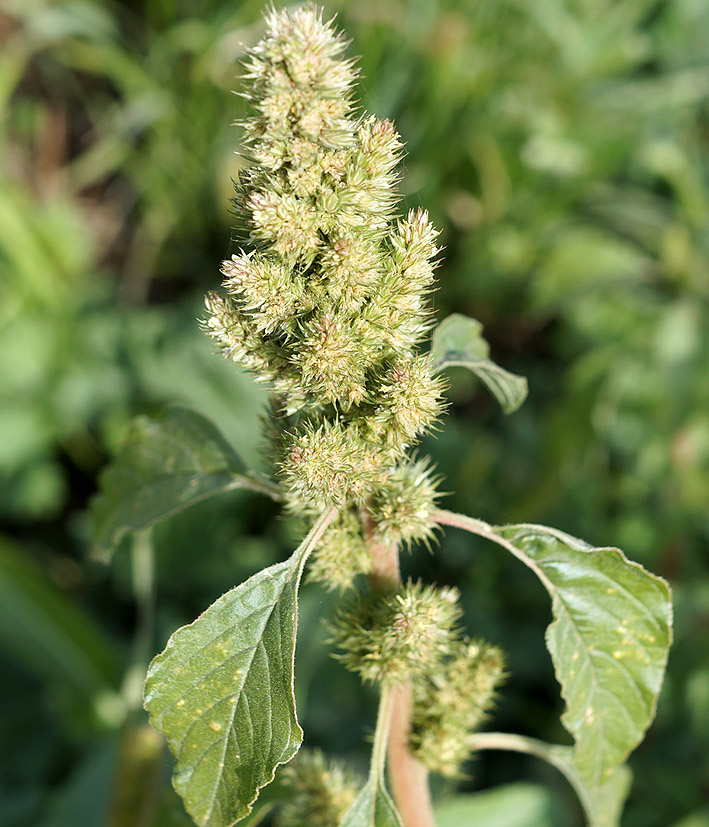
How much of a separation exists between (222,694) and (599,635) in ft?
1.49

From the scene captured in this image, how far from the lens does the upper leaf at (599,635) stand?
3.07 feet

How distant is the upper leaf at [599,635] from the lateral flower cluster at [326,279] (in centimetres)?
17

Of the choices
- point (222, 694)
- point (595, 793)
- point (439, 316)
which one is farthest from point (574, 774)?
point (439, 316)

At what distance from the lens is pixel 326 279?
828mm

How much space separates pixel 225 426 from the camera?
265 cm

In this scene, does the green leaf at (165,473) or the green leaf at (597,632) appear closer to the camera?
the green leaf at (597,632)

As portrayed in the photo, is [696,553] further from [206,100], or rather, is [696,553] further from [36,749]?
[206,100]

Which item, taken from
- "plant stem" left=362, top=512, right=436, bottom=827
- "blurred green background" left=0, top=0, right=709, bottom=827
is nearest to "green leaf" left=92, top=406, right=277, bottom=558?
"plant stem" left=362, top=512, right=436, bottom=827

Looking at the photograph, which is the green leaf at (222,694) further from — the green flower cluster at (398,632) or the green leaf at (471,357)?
the green leaf at (471,357)

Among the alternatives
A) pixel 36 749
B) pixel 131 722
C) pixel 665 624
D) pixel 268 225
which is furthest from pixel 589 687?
pixel 36 749

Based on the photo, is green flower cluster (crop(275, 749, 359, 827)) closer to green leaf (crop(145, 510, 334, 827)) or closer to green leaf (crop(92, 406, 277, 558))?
green leaf (crop(145, 510, 334, 827))

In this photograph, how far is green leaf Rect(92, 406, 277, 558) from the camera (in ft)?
3.50

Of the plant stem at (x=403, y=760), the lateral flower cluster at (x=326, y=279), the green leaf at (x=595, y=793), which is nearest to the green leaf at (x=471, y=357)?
the lateral flower cluster at (x=326, y=279)

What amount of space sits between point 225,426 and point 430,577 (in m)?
0.84
